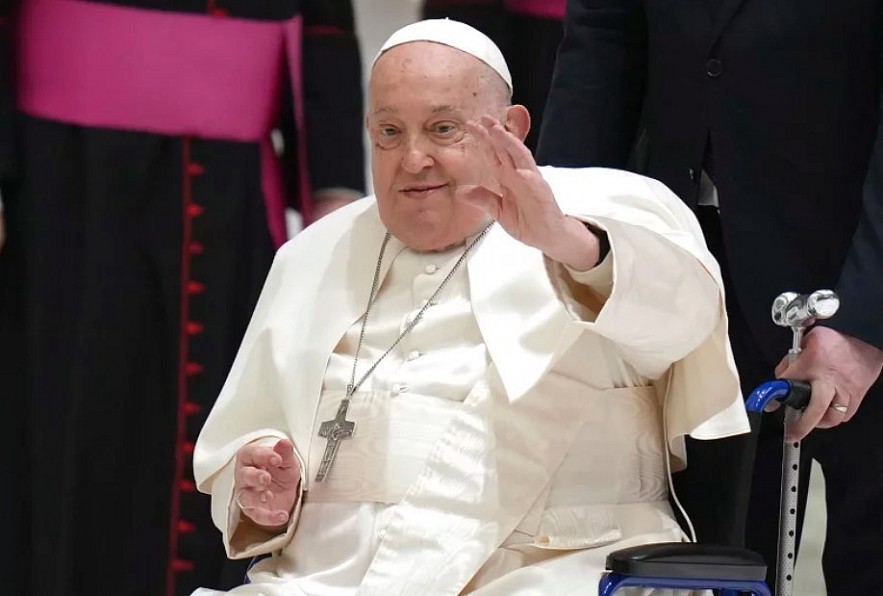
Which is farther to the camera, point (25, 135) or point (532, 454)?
point (25, 135)

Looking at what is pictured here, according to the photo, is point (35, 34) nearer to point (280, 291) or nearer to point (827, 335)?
point (280, 291)

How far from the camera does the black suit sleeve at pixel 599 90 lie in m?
3.75

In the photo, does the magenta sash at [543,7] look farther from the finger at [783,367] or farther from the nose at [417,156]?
the finger at [783,367]

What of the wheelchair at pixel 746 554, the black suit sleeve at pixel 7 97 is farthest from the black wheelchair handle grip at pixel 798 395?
the black suit sleeve at pixel 7 97

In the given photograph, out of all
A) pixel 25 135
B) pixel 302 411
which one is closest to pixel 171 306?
pixel 25 135

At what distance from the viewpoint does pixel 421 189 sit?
10.8ft

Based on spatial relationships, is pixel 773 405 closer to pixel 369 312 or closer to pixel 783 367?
pixel 783 367

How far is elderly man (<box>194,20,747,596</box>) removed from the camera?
299cm

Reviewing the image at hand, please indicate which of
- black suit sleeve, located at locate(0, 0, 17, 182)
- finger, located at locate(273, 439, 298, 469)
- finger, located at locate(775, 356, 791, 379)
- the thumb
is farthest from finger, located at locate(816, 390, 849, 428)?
black suit sleeve, located at locate(0, 0, 17, 182)

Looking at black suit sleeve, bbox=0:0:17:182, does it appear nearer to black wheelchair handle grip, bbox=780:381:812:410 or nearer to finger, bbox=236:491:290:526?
finger, bbox=236:491:290:526

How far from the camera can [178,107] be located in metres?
4.46

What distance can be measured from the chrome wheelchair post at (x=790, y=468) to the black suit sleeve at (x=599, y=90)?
2.46 feet

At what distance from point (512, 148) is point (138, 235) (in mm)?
1970

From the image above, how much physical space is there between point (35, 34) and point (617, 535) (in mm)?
2185
